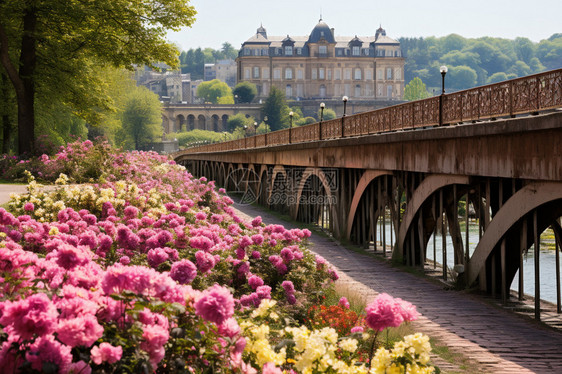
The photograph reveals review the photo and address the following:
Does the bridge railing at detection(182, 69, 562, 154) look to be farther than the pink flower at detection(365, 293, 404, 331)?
Yes

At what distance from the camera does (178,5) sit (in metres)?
26.4

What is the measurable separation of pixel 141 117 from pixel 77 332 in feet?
382

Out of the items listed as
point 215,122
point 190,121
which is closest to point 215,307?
point 215,122

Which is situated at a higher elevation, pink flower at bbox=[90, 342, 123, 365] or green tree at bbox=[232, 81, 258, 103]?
green tree at bbox=[232, 81, 258, 103]

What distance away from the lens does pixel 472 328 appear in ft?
39.2

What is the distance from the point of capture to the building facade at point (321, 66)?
610 feet

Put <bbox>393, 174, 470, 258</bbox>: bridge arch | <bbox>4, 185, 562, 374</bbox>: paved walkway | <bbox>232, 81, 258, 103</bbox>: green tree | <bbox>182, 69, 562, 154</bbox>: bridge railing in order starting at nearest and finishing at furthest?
<bbox>4, 185, 562, 374</bbox>: paved walkway → <bbox>182, 69, 562, 154</bbox>: bridge railing → <bbox>393, 174, 470, 258</bbox>: bridge arch → <bbox>232, 81, 258, 103</bbox>: green tree

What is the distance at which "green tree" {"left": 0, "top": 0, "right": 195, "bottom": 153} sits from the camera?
942 inches

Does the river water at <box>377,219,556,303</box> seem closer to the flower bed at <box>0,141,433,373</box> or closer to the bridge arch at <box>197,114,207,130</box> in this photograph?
the flower bed at <box>0,141,433,373</box>

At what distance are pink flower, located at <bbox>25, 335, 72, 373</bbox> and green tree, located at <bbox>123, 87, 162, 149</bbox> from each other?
373 feet

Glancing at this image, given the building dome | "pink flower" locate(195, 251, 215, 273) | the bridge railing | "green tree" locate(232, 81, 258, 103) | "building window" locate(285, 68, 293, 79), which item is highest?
the building dome

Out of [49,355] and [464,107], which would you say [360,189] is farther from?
[49,355]

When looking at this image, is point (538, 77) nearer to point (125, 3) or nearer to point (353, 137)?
point (353, 137)

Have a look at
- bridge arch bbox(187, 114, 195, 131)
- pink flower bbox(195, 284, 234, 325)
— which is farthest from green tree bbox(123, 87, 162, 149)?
pink flower bbox(195, 284, 234, 325)
